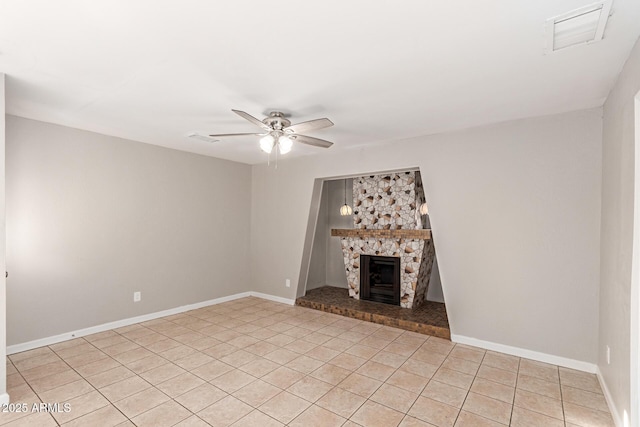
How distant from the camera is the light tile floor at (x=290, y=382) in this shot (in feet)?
7.72

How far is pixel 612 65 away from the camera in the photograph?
223cm

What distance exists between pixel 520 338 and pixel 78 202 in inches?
210

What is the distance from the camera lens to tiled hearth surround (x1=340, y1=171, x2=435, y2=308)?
4.89 meters

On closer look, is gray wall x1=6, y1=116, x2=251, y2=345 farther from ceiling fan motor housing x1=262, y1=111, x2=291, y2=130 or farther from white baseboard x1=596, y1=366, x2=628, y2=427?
white baseboard x1=596, y1=366, x2=628, y2=427

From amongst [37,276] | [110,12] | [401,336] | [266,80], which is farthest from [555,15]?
[37,276]

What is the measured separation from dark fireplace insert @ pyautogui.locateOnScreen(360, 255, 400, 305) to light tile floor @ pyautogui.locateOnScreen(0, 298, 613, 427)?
1.14m

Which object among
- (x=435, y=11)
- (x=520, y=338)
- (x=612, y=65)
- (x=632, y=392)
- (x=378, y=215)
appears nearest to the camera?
(x=435, y=11)

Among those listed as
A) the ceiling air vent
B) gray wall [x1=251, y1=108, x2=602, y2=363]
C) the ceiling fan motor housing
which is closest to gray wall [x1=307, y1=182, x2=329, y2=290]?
gray wall [x1=251, y1=108, x2=602, y2=363]

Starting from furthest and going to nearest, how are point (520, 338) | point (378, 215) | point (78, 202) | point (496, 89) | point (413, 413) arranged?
point (378, 215), point (78, 202), point (520, 338), point (496, 89), point (413, 413)

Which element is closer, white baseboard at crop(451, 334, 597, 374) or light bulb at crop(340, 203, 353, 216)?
white baseboard at crop(451, 334, 597, 374)

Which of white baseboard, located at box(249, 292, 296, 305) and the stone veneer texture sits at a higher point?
the stone veneer texture

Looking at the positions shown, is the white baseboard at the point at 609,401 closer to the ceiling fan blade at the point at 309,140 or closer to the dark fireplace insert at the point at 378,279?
the dark fireplace insert at the point at 378,279

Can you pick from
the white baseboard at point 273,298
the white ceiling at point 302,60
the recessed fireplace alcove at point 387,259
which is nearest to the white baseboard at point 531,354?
the recessed fireplace alcove at point 387,259

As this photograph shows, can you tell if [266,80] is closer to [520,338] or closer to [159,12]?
[159,12]
